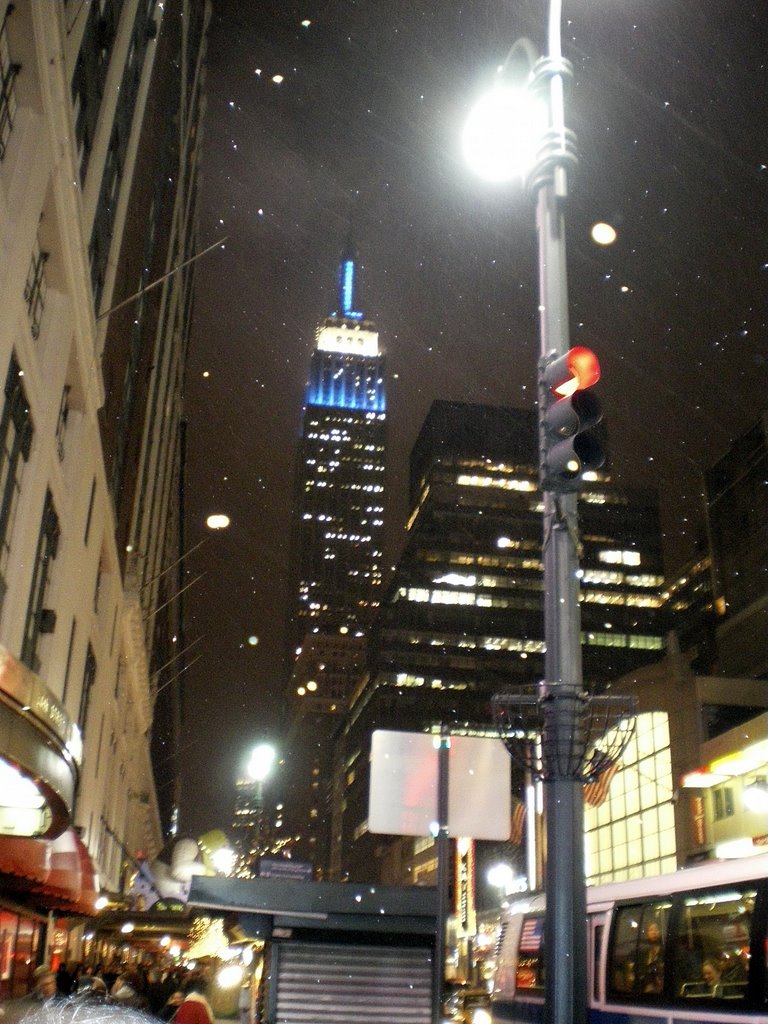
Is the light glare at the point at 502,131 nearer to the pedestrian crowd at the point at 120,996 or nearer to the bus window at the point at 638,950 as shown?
the pedestrian crowd at the point at 120,996

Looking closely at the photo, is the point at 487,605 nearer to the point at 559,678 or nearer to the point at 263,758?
the point at 263,758

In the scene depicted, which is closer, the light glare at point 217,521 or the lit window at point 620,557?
the light glare at point 217,521

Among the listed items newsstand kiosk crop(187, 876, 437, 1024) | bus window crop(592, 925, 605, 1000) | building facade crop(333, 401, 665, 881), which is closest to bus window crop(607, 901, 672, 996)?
bus window crop(592, 925, 605, 1000)

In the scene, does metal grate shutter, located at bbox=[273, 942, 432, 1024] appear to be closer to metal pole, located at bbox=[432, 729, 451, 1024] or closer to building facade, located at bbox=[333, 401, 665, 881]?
metal pole, located at bbox=[432, 729, 451, 1024]

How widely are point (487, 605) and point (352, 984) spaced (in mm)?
110984

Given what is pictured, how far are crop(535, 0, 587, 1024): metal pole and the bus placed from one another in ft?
14.0

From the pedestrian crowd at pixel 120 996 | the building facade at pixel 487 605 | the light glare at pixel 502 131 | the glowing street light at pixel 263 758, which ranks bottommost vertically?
the pedestrian crowd at pixel 120 996

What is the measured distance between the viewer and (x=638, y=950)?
1191cm

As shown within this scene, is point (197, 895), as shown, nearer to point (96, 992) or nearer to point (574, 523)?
point (574, 523)

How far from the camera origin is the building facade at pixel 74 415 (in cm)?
1405

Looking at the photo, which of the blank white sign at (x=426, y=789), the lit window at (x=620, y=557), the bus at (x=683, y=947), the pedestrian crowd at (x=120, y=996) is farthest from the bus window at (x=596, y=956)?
the lit window at (x=620, y=557)

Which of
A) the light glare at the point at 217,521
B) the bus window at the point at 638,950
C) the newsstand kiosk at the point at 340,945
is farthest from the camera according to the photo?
the light glare at the point at 217,521

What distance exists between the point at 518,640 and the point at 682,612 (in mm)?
21751

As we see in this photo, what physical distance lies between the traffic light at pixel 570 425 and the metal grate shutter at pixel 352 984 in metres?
4.38
